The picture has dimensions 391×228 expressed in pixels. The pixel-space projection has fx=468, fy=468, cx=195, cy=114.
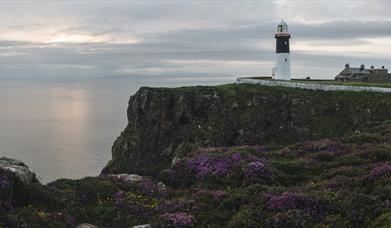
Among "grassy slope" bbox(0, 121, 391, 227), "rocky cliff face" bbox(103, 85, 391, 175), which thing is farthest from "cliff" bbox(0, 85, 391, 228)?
"rocky cliff face" bbox(103, 85, 391, 175)

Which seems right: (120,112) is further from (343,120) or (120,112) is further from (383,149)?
(383,149)

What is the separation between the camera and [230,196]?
17.5m

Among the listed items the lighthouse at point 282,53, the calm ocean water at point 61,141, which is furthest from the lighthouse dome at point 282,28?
the calm ocean water at point 61,141

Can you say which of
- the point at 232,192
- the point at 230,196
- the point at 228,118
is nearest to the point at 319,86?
the point at 228,118

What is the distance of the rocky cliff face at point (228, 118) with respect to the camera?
6097 centimetres

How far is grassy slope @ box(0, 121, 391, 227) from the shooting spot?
1502 centimetres

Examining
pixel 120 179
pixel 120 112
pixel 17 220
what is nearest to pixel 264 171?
pixel 120 179

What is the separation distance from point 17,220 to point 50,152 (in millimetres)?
83402

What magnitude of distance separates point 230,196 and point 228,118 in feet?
153

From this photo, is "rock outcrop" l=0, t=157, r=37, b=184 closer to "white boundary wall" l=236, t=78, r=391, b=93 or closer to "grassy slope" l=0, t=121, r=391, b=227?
"grassy slope" l=0, t=121, r=391, b=227

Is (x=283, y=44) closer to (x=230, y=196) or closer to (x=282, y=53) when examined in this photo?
(x=282, y=53)

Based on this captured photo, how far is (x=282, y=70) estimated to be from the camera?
272 ft

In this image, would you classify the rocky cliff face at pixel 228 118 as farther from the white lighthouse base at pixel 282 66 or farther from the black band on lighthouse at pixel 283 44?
the black band on lighthouse at pixel 283 44

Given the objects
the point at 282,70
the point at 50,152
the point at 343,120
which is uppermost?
the point at 282,70
